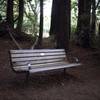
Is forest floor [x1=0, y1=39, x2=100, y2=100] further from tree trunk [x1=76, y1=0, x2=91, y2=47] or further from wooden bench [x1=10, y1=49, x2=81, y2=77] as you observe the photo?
tree trunk [x1=76, y1=0, x2=91, y2=47]

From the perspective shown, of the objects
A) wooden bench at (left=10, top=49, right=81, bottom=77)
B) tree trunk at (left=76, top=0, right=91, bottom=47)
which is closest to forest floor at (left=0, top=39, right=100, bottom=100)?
wooden bench at (left=10, top=49, right=81, bottom=77)

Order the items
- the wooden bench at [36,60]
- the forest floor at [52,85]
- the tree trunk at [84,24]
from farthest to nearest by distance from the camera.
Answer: the tree trunk at [84,24] < the wooden bench at [36,60] < the forest floor at [52,85]

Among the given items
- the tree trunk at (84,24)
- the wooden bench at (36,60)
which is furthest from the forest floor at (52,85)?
the tree trunk at (84,24)

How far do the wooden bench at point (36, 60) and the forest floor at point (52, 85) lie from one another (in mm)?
438

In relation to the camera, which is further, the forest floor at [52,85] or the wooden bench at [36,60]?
the wooden bench at [36,60]

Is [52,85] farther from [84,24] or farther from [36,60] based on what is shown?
→ [84,24]

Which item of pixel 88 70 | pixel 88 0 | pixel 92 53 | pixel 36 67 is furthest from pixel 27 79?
pixel 88 0

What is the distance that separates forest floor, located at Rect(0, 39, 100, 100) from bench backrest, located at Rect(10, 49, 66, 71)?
0.52 meters

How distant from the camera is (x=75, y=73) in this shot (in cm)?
978

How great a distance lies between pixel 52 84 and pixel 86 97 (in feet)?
4.23

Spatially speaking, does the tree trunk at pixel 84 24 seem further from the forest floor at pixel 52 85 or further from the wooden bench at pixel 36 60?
the wooden bench at pixel 36 60

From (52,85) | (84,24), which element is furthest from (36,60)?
(84,24)

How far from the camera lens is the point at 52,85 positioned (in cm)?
791

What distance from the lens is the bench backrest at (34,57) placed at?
7583 millimetres
